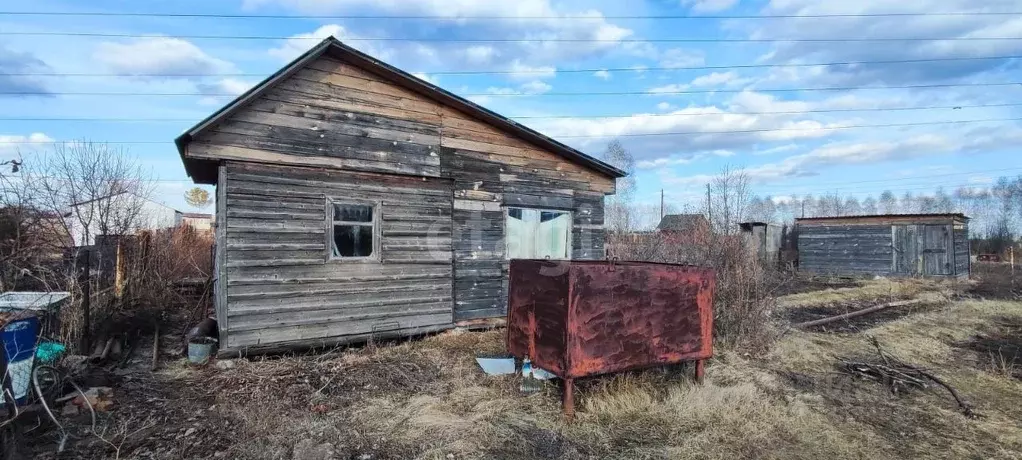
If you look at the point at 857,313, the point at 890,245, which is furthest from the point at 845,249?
the point at 857,313

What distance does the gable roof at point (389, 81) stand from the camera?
6605mm

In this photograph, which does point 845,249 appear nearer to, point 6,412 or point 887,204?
point 6,412

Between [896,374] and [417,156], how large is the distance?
23.6 ft

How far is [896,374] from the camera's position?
6.11 metres

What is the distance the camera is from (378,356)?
7234 mm

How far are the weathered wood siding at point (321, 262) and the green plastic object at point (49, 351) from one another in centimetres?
173

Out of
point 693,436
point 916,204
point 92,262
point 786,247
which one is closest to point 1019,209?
point 916,204

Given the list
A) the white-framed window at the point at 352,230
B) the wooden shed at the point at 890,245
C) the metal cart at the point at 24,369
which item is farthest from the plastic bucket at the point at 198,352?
the wooden shed at the point at 890,245

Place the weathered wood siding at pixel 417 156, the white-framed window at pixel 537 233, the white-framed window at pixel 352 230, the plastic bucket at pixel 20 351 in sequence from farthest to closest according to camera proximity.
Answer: the white-framed window at pixel 537 233 → the white-framed window at pixel 352 230 → the weathered wood siding at pixel 417 156 → the plastic bucket at pixel 20 351

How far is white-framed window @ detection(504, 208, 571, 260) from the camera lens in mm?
9305

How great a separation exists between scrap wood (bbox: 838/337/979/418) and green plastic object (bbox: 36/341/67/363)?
9159 millimetres

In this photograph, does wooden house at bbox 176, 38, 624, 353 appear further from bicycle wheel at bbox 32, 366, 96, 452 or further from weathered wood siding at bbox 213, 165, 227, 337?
bicycle wheel at bbox 32, 366, 96, 452

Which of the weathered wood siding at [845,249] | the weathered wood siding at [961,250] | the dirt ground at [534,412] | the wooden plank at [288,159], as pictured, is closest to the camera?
the dirt ground at [534,412]

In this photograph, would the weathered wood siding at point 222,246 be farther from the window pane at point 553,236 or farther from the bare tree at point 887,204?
the bare tree at point 887,204
